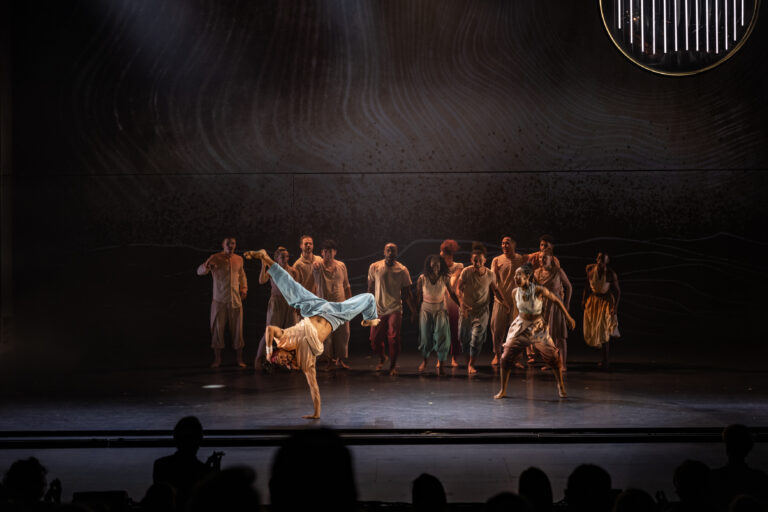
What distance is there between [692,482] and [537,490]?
54cm

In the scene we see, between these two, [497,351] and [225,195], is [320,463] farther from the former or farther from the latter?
[225,195]

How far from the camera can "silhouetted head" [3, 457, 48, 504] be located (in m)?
2.98

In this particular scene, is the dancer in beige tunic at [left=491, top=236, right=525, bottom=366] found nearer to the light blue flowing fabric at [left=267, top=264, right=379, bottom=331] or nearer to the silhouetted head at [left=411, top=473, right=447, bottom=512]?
the light blue flowing fabric at [left=267, top=264, right=379, bottom=331]

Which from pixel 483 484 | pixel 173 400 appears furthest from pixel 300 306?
pixel 483 484

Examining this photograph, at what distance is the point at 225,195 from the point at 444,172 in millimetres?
3266

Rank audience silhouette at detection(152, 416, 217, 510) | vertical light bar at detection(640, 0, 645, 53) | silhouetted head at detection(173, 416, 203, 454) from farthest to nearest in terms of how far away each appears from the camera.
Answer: vertical light bar at detection(640, 0, 645, 53), silhouetted head at detection(173, 416, 203, 454), audience silhouette at detection(152, 416, 217, 510)

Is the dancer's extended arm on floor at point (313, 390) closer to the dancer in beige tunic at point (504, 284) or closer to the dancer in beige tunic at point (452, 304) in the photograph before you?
the dancer in beige tunic at point (452, 304)

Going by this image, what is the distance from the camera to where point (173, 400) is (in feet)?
26.3

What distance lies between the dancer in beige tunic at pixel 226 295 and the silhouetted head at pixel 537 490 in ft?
25.9

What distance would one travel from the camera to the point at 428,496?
2.69 metres

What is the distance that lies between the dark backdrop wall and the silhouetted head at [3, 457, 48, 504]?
9066 mm

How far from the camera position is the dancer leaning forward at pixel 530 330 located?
7.95 meters

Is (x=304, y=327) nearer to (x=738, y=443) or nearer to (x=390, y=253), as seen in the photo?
(x=390, y=253)

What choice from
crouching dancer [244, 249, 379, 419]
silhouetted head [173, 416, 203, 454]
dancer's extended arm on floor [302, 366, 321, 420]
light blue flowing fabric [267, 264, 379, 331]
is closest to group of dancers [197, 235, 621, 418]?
light blue flowing fabric [267, 264, 379, 331]
